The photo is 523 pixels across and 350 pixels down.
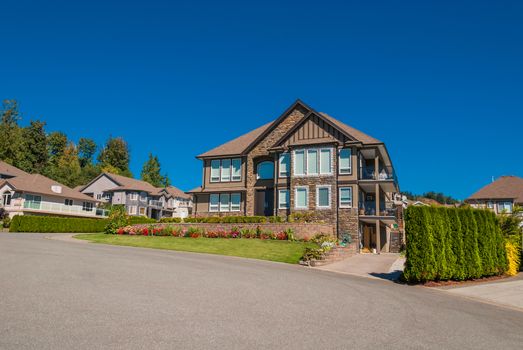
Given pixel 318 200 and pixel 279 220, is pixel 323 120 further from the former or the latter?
pixel 279 220

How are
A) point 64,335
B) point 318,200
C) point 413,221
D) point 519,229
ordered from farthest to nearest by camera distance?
1. point 318,200
2. point 519,229
3. point 413,221
4. point 64,335

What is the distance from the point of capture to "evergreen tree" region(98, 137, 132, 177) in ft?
324

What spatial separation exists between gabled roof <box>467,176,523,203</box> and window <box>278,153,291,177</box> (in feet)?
113

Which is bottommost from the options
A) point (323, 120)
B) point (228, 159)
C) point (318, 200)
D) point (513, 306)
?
point (513, 306)

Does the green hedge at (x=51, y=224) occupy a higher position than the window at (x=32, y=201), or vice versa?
the window at (x=32, y=201)

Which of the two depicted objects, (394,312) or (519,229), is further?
(519,229)

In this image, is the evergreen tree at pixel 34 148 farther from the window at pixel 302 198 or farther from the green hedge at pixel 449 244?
the green hedge at pixel 449 244

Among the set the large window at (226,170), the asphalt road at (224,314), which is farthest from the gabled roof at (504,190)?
the asphalt road at (224,314)

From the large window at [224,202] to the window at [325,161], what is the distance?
8.55 meters

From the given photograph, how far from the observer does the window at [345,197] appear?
105 feet

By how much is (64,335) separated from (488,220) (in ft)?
53.7

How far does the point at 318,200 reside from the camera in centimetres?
3241

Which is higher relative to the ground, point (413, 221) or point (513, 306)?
point (413, 221)

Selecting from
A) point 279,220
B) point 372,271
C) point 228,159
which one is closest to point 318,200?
point 279,220
